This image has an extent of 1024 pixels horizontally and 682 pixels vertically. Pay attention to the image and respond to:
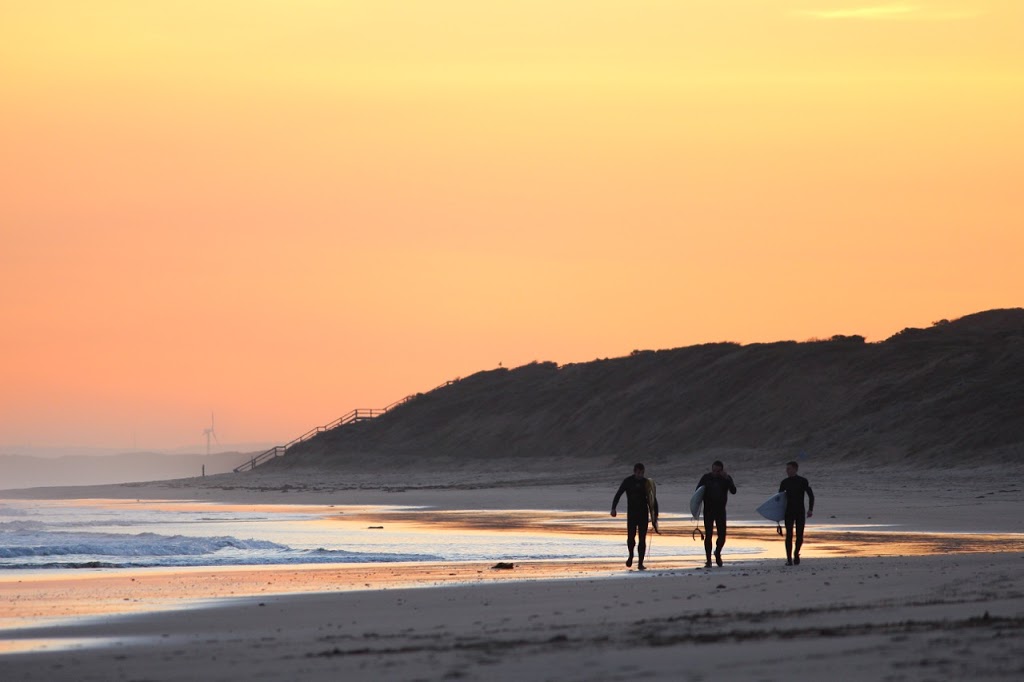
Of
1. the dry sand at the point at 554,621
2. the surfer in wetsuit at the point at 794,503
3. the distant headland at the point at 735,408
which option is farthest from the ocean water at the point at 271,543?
the distant headland at the point at 735,408

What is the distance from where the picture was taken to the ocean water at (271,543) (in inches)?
884

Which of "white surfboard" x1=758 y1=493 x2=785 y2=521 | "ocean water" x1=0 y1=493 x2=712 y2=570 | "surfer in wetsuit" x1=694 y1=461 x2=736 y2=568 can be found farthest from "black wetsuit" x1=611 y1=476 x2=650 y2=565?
"ocean water" x1=0 y1=493 x2=712 y2=570

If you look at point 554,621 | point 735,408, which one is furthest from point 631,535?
point 735,408

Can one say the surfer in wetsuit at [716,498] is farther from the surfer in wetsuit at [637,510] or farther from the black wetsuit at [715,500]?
the surfer in wetsuit at [637,510]

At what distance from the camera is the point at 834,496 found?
42.6 metres

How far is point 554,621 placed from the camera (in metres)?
13.0

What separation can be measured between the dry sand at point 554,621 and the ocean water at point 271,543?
200cm

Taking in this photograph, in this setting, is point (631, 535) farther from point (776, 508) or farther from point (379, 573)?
point (379, 573)

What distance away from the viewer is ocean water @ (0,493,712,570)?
22.5 metres

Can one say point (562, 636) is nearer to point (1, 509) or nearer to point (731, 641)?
point (731, 641)

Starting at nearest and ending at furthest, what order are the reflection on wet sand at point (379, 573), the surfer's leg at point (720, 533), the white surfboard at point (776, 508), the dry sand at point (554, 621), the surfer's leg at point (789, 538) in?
1. the dry sand at point (554, 621)
2. the reflection on wet sand at point (379, 573)
3. the surfer's leg at point (789, 538)
4. the surfer's leg at point (720, 533)
5. the white surfboard at point (776, 508)

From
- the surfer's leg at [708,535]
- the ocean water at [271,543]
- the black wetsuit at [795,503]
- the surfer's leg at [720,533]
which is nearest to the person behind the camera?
the surfer's leg at [708,535]

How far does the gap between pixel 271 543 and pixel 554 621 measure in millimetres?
13802

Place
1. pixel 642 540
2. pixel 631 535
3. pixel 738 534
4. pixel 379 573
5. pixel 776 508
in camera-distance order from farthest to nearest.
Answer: pixel 738 534 < pixel 776 508 < pixel 631 535 < pixel 642 540 < pixel 379 573
